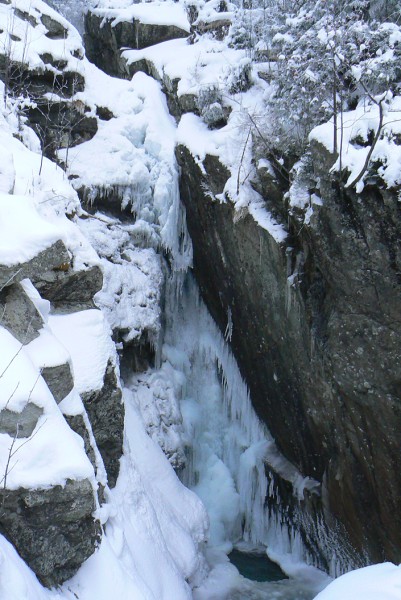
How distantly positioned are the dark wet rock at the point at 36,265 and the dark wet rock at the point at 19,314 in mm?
115

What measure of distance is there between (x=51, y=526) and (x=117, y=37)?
426 inches

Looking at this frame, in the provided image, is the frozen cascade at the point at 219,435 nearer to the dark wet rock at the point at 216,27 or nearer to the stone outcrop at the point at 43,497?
the stone outcrop at the point at 43,497

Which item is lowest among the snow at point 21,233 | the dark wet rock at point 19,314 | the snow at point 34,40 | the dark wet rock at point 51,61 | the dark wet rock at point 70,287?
the dark wet rock at point 19,314

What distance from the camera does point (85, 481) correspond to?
369 centimetres

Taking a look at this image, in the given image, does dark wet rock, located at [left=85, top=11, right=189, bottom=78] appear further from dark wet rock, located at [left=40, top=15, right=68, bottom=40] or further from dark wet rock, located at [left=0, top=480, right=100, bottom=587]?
dark wet rock, located at [left=0, top=480, right=100, bottom=587]

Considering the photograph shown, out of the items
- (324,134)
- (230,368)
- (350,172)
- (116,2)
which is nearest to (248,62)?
(324,134)

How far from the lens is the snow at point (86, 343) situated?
501 cm

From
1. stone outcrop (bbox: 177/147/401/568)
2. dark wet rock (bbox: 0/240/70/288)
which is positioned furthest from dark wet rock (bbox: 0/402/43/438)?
stone outcrop (bbox: 177/147/401/568)

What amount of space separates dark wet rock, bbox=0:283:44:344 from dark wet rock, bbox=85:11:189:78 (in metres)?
8.51

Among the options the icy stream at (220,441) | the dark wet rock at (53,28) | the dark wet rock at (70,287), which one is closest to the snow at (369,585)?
the dark wet rock at (70,287)

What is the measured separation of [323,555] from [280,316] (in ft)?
10.0

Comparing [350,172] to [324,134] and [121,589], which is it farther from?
[121,589]

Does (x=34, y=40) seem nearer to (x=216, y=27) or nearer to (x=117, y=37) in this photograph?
(x=117, y=37)

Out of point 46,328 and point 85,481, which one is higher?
point 46,328
